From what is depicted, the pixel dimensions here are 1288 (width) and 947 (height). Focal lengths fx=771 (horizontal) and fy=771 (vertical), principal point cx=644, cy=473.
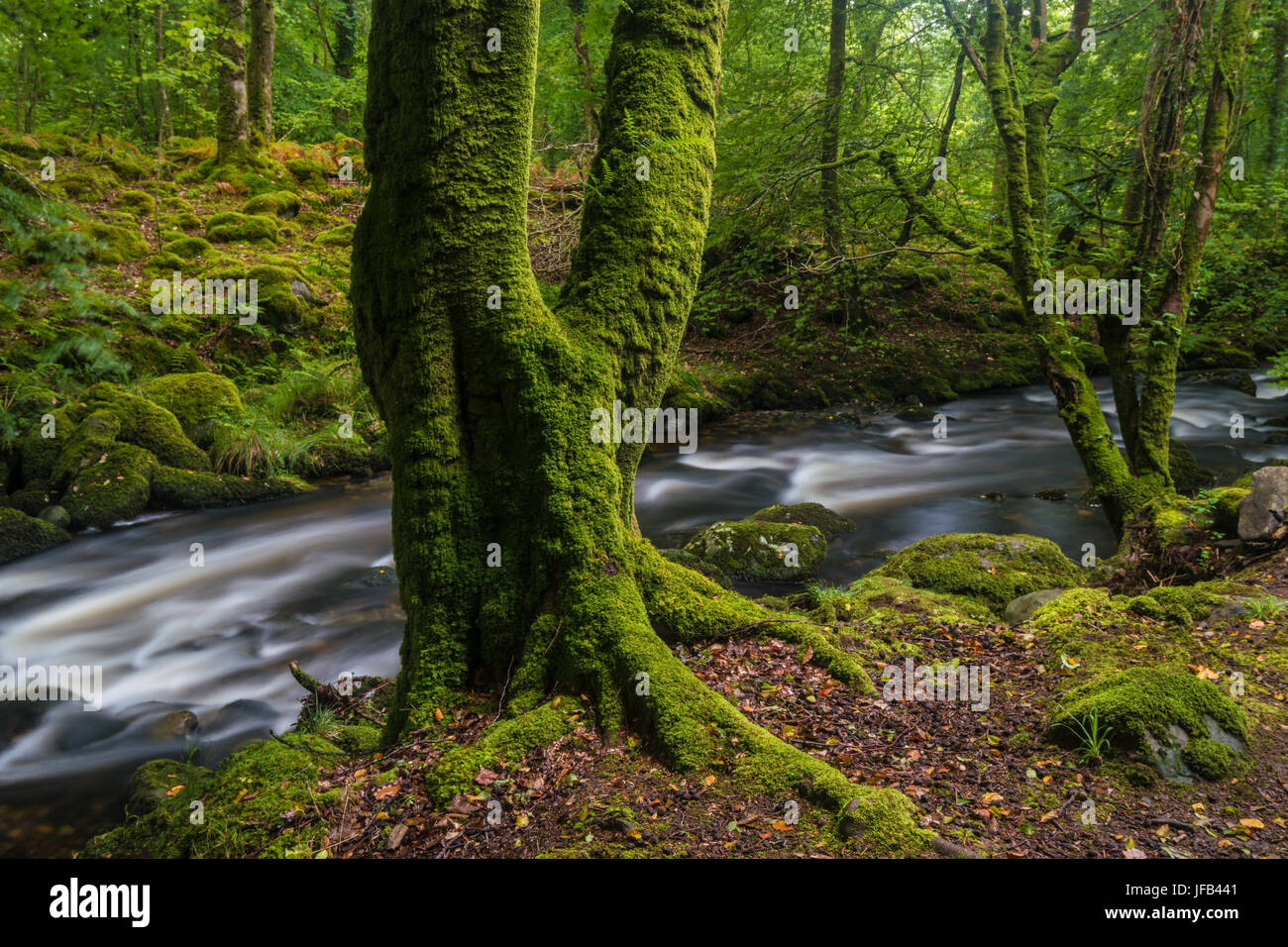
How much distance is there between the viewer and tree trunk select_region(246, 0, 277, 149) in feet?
58.9

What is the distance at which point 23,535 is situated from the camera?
30.0 feet

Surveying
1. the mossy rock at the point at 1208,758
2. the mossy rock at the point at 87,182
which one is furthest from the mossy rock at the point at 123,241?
the mossy rock at the point at 1208,758

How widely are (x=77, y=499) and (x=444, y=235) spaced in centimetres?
879

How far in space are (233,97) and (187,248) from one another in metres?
4.85

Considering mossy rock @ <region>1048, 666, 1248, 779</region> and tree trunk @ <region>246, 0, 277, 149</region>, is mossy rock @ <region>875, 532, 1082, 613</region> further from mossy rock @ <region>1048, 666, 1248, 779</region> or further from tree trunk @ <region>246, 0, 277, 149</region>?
tree trunk @ <region>246, 0, 277, 149</region>

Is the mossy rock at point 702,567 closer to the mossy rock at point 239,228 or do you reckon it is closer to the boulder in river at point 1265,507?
the boulder in river at point 1265,507

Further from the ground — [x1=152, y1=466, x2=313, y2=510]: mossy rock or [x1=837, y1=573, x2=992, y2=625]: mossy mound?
[x1=152, y1=466, x2=313, y2=510]: mossy rock

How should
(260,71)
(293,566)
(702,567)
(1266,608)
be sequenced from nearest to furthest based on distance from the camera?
(1266,608) → (702,567) → (293,566) → (260,71)

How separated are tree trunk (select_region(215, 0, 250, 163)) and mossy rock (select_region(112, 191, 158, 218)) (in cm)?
255

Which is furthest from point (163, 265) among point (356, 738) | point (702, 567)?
point (356, 738)

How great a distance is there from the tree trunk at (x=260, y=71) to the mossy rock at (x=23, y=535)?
42.8 feet

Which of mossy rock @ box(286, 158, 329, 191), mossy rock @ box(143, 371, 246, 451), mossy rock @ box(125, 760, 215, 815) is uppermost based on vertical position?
mossy rock @ box(286, 158, 329, 191)

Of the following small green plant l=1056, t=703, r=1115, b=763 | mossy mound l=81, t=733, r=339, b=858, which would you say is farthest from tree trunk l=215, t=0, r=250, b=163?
small green plant l=1056, t=703, r=1115, b=763

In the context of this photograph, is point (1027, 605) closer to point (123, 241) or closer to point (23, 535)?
point (23, 535)
